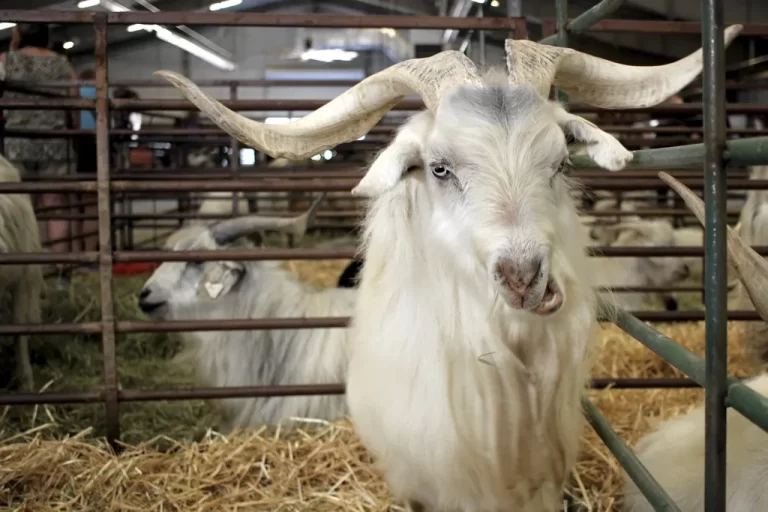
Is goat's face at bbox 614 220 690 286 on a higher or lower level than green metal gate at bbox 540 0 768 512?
lower

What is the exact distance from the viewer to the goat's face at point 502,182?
5.16 ft

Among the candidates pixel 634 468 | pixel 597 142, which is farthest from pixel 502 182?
pixel 634 468

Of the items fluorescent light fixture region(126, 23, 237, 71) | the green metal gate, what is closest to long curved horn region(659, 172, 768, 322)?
the green metal gate

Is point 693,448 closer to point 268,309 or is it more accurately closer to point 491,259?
point 491,259

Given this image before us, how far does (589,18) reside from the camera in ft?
7.34

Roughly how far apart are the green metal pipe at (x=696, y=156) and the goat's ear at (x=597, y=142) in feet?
0.18

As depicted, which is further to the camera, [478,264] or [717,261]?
[478,264]

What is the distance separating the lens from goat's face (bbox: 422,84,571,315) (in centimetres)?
157

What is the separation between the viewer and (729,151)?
1.27 metres

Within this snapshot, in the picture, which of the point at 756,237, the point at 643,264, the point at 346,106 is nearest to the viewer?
the point at 346,106

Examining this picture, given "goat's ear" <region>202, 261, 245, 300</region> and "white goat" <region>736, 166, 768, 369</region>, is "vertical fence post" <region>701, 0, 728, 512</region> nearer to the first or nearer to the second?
"white goat" <region>736, 166, 768, 369</region>

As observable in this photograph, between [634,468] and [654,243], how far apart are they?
15.3 ft

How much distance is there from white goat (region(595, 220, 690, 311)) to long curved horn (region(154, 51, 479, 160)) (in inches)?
177

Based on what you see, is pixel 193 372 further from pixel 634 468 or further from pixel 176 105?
pixel 634 468
